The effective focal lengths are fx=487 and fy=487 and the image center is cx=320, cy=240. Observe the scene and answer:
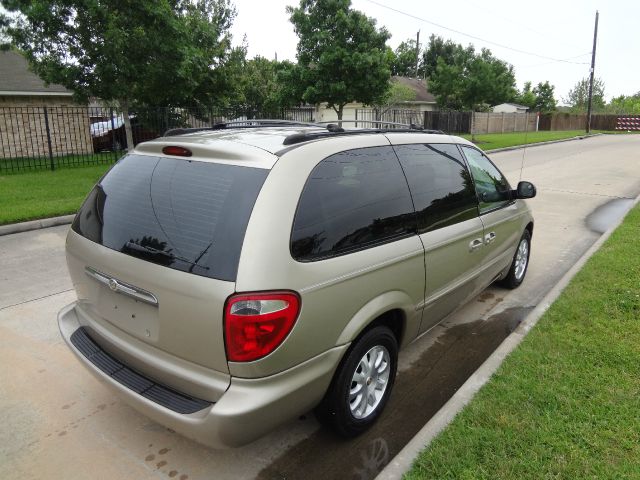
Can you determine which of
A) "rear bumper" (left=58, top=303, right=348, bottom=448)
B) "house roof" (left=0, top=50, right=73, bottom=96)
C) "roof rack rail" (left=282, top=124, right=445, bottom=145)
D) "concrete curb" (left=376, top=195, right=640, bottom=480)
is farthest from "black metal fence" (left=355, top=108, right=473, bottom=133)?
"rear bumper" (left=58, top=303, right=348, bottom=448)

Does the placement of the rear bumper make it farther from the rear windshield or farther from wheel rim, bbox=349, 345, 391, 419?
the rear windshield

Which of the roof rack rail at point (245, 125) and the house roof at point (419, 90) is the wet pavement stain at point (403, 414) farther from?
the house roof at point (419, 90)

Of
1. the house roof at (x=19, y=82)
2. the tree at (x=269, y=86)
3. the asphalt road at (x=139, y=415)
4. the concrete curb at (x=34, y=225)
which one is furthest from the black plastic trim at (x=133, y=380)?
the tree at (x=269, y=86)

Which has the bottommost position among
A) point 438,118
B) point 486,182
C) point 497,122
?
point 486,182

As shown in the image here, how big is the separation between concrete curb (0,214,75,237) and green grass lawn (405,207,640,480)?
7.55 meters

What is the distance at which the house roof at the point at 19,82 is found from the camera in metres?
17.8

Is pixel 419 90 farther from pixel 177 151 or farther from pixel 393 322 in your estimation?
pixel 177 151

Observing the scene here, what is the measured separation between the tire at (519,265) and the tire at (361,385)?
8.76 feet

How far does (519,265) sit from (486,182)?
1571 mm

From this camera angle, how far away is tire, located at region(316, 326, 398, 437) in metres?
2.73

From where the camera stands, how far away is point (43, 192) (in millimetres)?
10398

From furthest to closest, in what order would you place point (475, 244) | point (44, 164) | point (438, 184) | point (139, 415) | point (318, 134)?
point (44, 164) → point (475, 244) → point (438, 184) → point (139, 415) → point (318, 134)

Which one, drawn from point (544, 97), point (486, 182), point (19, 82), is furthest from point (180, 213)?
point (544, 97)

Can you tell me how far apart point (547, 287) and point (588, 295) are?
0.86 meters
